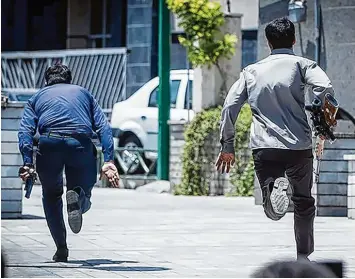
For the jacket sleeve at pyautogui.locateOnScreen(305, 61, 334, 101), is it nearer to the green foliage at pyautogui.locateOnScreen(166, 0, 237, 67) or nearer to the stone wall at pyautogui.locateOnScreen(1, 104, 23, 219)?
the stone wall at pyautogui.locateOnScreen(1, 104, 23, 219)

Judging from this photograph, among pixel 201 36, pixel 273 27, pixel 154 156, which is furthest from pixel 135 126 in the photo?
pixel 273 27

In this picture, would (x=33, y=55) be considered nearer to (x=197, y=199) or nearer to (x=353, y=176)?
(x=197, y=199)

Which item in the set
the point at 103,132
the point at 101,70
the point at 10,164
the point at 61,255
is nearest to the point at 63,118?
the point at 103,132

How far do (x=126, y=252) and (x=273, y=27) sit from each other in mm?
2589

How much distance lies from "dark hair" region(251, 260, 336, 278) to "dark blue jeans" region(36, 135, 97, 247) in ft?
13.6

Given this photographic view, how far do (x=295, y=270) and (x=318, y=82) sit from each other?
10.9 ft

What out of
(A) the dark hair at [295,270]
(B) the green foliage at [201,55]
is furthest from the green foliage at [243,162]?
(A) the dark hair at [295,270]

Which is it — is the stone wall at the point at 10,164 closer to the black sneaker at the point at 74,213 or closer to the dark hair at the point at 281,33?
the black sneaker at the point at 74,213

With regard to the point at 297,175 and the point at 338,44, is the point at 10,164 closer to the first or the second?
the point at 338,44

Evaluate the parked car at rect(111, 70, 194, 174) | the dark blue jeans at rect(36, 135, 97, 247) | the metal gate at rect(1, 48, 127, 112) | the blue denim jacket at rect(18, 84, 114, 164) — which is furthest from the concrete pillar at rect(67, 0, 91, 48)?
the dark blue jeans at rect(36, 135, 97, 247)

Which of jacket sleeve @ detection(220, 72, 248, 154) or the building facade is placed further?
the building facade

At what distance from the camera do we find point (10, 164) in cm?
1319

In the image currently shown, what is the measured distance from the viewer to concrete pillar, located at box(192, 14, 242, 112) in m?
17.6

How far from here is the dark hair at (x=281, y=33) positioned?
866cm
